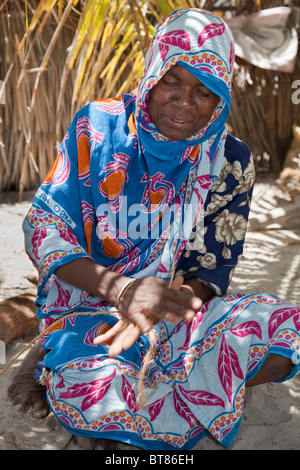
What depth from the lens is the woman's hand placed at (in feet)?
4.89

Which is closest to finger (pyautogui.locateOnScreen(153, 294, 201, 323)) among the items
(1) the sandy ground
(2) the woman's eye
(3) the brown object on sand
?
(1) the sandy ground

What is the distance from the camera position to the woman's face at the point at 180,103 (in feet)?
5.54

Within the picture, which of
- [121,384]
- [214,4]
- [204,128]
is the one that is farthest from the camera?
[214,4]

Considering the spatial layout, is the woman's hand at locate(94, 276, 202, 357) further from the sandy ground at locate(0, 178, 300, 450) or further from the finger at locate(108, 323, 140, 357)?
the sandy ground at locate(0, 178, 300, 450)

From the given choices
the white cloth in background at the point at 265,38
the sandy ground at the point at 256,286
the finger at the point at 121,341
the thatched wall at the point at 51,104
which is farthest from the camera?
the white cloth in background at the point at 265,38

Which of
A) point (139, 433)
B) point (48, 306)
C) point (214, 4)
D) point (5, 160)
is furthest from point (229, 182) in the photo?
point (214, 4)

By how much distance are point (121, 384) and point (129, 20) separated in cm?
170

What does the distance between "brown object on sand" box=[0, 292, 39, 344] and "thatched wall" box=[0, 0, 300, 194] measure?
4.18ft

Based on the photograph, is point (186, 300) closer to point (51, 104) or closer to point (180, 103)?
point (180, 103)

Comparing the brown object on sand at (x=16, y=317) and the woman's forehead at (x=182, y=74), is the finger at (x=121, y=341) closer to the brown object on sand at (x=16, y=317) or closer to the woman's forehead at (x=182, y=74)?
the woman's forehead at (x=182, y=74)

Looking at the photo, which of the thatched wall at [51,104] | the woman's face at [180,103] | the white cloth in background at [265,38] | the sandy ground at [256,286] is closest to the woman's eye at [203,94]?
the woman's face at [180,103]

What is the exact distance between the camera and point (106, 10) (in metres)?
2.35

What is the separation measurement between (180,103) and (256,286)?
1366mm
